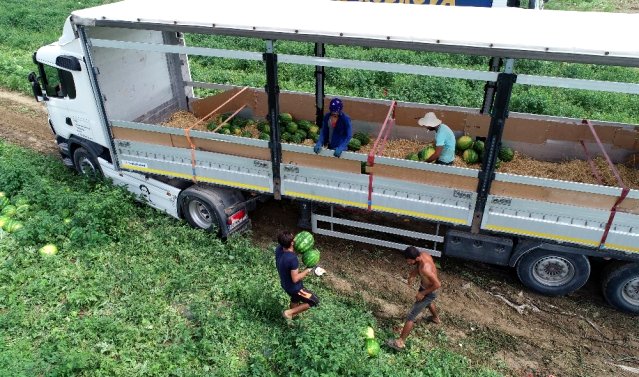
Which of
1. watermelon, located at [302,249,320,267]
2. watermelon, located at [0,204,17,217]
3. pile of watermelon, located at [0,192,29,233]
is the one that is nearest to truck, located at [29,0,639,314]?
watermelon, located at [302,249,320,267]

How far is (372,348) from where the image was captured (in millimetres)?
6730

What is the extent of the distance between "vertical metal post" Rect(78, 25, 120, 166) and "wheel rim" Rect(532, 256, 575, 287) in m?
7.65

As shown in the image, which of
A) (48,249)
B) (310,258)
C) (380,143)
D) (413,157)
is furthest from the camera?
(380,143)

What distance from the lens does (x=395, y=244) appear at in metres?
8.50

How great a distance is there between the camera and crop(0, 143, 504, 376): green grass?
642cm

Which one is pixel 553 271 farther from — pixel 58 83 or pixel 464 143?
pixel 58 83

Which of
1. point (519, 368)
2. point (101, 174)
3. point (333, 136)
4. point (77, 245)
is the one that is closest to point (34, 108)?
point (101, 174)

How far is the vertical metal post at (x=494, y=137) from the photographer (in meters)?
6.54

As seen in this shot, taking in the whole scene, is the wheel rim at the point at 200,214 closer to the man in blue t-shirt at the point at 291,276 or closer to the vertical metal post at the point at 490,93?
the man in blue t-shirt at the point at 291,276

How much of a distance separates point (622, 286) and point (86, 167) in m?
10.2

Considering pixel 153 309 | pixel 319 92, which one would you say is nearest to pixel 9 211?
pixel 153 309

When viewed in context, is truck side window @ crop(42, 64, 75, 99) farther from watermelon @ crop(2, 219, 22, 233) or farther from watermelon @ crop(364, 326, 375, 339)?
watermelon @ crop(364, 326, 375, 339)

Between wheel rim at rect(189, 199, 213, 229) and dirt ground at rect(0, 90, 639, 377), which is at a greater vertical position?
wheel rim at rect(189, 199, 213, 229)

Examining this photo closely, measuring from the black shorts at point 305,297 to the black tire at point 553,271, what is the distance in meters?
3.32
